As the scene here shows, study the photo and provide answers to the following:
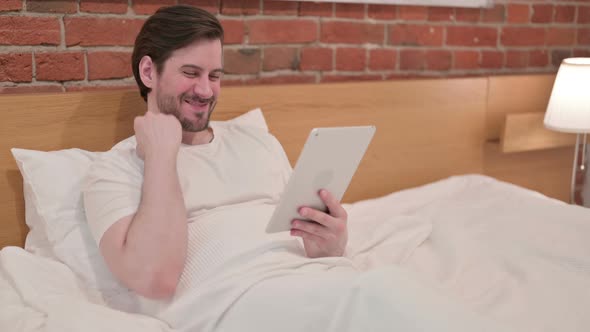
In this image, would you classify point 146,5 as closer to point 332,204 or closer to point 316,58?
point 316,58

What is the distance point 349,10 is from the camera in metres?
2.24

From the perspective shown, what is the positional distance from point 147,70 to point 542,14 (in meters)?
1.90

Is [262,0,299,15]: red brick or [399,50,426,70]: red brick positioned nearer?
[262,0,299,15]: red brick

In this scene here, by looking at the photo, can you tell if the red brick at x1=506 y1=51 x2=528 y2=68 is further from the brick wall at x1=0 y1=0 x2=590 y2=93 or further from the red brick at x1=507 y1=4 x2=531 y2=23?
the red brick at x1=507 y1=4 x2=531 y2=23

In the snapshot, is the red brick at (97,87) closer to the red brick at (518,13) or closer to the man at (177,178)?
the man at (177,178)

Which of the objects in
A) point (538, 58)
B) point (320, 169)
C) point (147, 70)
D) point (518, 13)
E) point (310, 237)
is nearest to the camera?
point (320, 169)

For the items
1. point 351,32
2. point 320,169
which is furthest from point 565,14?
point 320,169

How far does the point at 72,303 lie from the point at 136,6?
94 centimetres

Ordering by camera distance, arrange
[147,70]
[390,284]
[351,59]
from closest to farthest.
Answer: [390,284], [147,70], [351,59]

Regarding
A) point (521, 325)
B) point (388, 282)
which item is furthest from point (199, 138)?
point (521, 325)

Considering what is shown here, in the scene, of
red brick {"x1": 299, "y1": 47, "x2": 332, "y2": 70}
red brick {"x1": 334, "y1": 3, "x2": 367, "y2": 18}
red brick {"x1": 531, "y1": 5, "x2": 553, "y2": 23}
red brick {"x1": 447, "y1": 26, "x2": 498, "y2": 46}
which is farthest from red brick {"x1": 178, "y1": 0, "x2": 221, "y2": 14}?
red brick {"x1": 531, "y1": 5, "x2": 553, "y2": 23}

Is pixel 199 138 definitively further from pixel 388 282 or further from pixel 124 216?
pixel 388 282

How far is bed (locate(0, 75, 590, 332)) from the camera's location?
3.83 ft

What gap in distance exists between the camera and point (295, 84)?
2.10 meters
